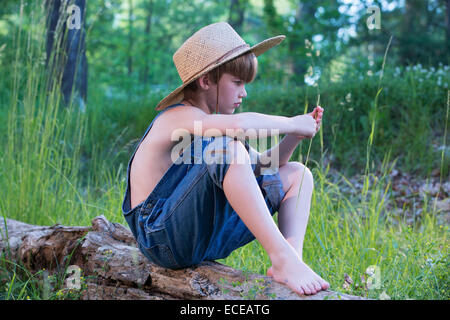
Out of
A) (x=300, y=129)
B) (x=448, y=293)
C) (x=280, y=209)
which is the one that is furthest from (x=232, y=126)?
(x=448, y=293)

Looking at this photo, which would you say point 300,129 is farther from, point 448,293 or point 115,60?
point 115,60

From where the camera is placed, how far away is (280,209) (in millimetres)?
1764

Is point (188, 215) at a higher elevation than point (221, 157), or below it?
below

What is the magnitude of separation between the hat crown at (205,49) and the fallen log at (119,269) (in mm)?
722

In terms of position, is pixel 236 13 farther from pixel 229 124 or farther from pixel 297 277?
pixel 297 277

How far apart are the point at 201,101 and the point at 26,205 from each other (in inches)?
49.8

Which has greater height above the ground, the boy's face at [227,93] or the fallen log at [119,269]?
the boy's face at [227,93]

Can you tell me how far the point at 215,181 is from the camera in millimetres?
1469

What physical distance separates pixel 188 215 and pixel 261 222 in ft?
0.81

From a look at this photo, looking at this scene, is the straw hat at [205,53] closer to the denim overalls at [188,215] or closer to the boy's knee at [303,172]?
the denim overalls at [188,215]

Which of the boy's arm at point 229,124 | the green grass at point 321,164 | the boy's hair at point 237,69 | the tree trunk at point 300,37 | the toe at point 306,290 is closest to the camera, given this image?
the toe at point 306,290

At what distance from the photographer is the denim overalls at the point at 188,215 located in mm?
1501

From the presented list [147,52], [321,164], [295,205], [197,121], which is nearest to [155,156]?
[197,121]

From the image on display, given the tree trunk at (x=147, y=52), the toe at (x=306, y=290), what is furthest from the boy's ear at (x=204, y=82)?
the tree trunk at (x=147, y=52)
